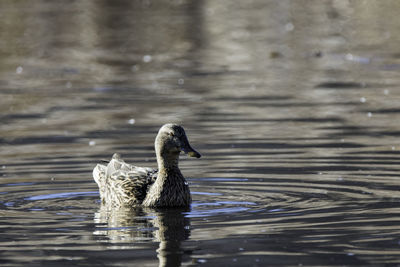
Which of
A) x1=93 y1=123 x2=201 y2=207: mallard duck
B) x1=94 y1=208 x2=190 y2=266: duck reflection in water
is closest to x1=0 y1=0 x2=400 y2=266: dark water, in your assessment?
x1=94 y1=208 x2=190 y2=266: duck reflection in water

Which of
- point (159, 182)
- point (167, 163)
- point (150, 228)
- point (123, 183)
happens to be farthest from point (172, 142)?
point (150, 228)

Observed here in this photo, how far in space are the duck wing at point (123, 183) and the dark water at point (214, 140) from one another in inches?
10.9

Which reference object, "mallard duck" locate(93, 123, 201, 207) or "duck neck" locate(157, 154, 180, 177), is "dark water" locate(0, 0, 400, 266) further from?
"duck neck" locate(157, 154, 180, 177)

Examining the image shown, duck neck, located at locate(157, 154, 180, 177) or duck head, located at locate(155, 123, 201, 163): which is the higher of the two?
duck head, located at locate(155, 123, 201, 163)

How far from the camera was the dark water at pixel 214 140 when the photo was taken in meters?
8.37

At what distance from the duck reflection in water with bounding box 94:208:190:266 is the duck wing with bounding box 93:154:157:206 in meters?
0.13

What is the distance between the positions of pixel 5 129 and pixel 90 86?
5.20 metres

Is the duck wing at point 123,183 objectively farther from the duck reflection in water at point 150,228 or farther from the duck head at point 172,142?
the duck head at point 172,142

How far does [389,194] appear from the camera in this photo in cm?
1027

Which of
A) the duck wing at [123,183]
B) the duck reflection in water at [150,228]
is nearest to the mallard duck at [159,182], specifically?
the duck wing at [123,183]

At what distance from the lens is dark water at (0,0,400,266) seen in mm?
8367

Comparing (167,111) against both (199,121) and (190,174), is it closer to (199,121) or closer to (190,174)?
(199,121)

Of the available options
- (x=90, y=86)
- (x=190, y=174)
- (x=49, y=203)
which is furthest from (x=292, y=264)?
(x=90, y=86)

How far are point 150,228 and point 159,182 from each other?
4.06ft
